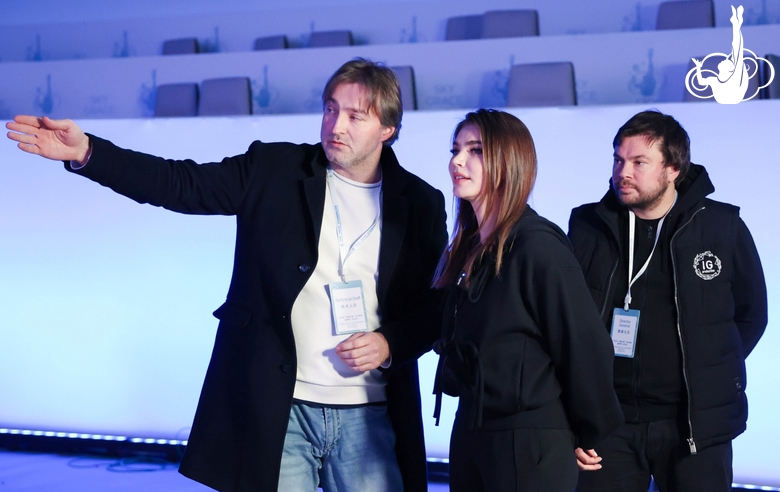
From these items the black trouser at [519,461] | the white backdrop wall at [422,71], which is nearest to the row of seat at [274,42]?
the white backdrop wall at [422,71]

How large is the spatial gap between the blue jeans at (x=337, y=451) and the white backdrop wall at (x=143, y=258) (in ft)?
5.41

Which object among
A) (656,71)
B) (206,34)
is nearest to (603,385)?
(656,71)

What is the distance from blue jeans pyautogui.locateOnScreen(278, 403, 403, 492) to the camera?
5.13 ft

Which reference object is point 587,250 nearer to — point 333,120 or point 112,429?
point 333,120

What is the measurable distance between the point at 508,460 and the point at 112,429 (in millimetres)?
2781

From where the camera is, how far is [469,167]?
1393 millimetres

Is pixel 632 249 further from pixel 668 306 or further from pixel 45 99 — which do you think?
pixel 45 99

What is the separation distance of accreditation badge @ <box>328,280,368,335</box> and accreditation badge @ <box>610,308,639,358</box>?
726 millimetres

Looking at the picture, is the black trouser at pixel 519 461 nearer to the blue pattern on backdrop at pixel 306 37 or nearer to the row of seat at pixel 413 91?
the row of seat at pixel 413 91

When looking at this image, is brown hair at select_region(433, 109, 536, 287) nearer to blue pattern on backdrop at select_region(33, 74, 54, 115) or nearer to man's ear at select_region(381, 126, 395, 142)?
man's ear at select_region(381, 126, 395, 142)

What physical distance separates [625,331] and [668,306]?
0.13 metres

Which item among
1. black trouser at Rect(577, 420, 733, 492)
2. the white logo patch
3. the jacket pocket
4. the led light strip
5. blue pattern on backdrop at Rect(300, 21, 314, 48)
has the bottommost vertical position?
the led light strip

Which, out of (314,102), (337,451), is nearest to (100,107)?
(314,102)

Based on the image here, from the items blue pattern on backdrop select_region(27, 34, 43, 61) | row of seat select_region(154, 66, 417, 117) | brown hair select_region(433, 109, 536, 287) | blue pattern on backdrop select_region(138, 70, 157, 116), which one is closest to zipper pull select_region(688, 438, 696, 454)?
brown hair select_region(433, 109, 536, 287)
